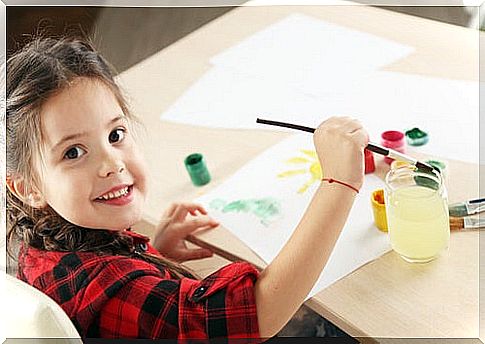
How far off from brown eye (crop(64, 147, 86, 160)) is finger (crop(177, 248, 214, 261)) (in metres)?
0.20

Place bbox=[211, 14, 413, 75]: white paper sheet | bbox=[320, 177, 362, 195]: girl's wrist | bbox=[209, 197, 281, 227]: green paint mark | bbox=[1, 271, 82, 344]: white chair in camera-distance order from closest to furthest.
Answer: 1. bbox=[1, 271, 82, 344]: white chair
2. bbox=[320, 177, 362, 195]: girl's wrist
3. bbox=[209, 197, 281, 227]: green paint mark
4. bbox=[211, 14, 413, 75]: white paper sheet

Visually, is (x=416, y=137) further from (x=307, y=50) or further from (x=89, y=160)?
(x=89, y=160)

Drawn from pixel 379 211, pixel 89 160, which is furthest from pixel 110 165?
pixel 379 211

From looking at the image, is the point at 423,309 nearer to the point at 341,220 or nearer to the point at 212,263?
the point at 341,220

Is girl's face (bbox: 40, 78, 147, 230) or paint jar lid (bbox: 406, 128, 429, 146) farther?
paint jar lid (bbox: 406, 128, 429, 146)

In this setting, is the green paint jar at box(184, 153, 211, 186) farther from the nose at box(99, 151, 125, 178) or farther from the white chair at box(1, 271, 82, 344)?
the white chair at box(1, 271, 82, 344)

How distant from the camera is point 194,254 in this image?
1.02m

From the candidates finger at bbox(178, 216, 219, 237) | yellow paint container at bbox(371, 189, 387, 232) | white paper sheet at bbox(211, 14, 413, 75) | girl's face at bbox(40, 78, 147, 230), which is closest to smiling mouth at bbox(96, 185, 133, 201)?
girl's face at bbox(40, 78, 147, 230)

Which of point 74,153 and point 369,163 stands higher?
point 74,153

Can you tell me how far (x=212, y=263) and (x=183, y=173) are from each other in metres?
0.12

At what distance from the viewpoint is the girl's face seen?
0.87 meters

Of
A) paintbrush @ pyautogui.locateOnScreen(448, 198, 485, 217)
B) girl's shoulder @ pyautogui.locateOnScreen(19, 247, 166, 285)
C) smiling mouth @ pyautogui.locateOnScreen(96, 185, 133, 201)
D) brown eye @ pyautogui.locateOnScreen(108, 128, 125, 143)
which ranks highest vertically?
brown eye @ pyautogui.locateOnScreen(108, 128, 125, 143)

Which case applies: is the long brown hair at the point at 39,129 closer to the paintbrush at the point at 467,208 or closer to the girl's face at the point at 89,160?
the girl's face at the point at 89,160

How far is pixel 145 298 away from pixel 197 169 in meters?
0.25
